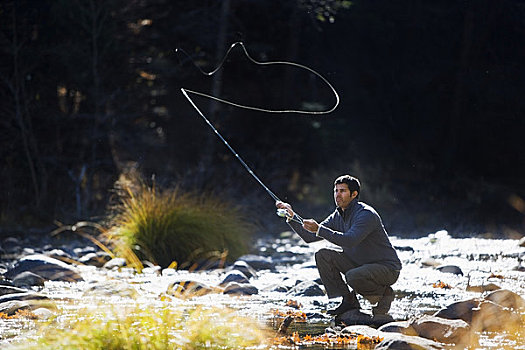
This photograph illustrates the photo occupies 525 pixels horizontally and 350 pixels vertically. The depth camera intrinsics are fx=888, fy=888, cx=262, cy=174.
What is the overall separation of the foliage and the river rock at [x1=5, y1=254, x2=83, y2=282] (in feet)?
10.3

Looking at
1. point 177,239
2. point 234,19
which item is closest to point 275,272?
point 177,239

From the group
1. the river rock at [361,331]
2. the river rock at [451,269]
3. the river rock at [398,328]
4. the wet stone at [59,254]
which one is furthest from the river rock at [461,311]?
the wet stone at [59,254]

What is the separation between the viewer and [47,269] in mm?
9336

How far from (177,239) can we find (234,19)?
8.19 metres

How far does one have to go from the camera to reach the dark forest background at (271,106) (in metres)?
15.3

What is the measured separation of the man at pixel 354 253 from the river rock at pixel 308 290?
3.80 feet

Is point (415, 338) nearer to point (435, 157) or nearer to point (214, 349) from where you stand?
A: point (214, 349)

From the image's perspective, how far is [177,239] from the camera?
1046cm

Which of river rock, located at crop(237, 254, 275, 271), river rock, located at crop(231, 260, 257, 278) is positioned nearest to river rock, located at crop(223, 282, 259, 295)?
river rock, located at crop(231, 260, 257, 278)

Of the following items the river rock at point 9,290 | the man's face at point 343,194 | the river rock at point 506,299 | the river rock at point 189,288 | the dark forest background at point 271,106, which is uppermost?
the dark forest background at point 271,106

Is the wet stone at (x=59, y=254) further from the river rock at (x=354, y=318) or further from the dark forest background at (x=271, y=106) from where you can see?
the river rock at (x=354, y=318)

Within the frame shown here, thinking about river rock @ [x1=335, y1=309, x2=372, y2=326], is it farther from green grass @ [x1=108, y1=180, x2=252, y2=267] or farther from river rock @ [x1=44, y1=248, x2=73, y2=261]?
river rock @ [x1=44, y1=248, x2=73, y2=261]

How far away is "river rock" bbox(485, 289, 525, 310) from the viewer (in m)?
6.81

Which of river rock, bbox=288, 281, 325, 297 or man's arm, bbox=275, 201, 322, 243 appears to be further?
river rock, bbox=288, 281, 325, 297
